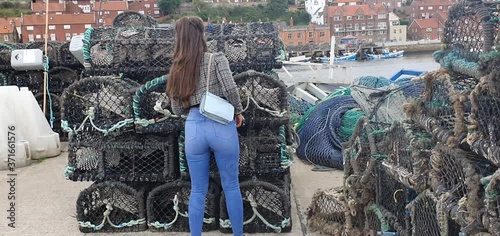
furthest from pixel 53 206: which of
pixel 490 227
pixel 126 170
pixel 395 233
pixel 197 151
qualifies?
pixel 490 227

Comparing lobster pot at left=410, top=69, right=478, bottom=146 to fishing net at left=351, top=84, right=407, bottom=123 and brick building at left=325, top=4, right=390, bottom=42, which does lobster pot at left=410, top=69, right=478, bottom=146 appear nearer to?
fishing net at left=351, top=84, right=407, bottom=123

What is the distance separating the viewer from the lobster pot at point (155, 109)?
10.7 feet

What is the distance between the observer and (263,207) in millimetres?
3480

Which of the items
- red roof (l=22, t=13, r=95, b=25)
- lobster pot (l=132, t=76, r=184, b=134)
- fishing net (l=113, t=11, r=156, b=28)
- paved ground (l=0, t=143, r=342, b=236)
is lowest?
paved ground (l=0, t=143, r=342, b=236)

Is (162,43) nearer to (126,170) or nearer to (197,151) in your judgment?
(126,170)

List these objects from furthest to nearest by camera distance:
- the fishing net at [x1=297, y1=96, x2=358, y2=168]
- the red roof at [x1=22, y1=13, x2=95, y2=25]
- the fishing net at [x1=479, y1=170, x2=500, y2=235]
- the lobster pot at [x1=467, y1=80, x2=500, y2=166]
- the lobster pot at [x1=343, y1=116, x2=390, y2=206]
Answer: the red roof at [x1=22, y1=13, x2=95, y2=25] < the fishing net at [x1=297, y1=96, x2=358, y2=168] < the lobster pot at [x1=343, y1=116, x2=390, y2=206] < the lobster pot at [x1=467, y1=80, x2=500, y2=166] < the fishing net at [x1=479, y1=170, x2=500, y2=235]

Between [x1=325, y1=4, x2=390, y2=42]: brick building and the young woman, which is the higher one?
[x1=325, y1=4, x2=390, y2=42]: brick building

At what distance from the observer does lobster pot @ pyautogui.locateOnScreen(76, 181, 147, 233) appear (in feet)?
11.3

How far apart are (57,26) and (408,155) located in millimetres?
54153

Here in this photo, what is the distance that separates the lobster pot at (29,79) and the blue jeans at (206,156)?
4337mm

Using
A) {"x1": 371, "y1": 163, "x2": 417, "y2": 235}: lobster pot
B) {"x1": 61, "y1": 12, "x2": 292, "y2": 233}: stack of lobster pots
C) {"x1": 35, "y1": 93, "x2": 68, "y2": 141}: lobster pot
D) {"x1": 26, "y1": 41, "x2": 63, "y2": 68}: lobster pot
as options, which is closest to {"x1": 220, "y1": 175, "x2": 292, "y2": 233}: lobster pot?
{"x1": 61, "y1": 12, "x2": 292, "y2": 233}: stack of lobster pots

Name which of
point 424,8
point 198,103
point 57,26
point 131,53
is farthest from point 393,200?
point 424,8

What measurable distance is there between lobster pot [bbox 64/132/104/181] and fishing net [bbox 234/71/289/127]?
0.98 meters

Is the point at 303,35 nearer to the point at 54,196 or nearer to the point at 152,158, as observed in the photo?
the point at 54,196
